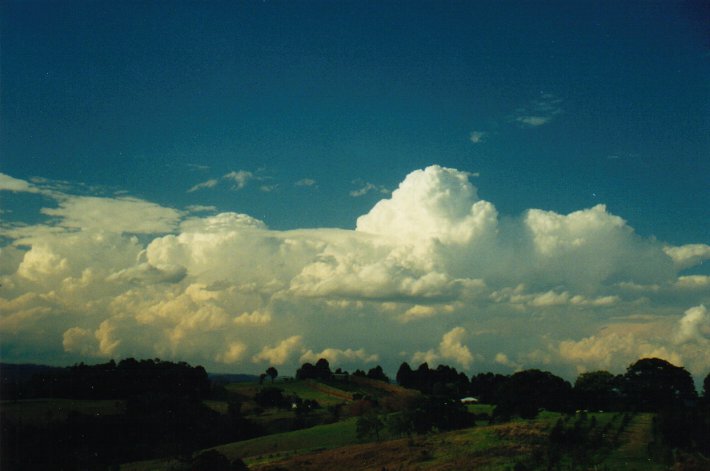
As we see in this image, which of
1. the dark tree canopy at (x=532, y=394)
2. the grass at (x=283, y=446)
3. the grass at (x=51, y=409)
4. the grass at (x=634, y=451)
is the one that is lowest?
the grass at (x=283, y=446)

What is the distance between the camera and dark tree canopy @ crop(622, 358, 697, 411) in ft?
429

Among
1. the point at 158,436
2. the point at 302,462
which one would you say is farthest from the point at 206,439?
the point at 302,462

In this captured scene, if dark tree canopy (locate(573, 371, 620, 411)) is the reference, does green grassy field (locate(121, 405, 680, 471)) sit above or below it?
below

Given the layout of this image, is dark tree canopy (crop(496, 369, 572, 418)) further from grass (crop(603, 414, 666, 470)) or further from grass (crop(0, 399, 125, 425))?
grass (crop(0, 399, 125, 425))

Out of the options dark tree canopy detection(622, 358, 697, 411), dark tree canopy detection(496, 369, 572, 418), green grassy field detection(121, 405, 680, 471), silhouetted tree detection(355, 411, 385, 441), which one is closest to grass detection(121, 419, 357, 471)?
green grassy field detection(121, 405, 680, 471)

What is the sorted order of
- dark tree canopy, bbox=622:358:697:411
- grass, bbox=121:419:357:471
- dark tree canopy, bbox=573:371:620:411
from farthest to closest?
dark tree canopy, bbox=622:358:697:411
dark tree canopy, bbox=573:371:620:411
grass, bbox=121:419:357:471

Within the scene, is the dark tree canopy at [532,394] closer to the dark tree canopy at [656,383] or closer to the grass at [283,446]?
the dark tree canopy at [656,383]

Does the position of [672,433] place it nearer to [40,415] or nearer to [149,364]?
[40,415]

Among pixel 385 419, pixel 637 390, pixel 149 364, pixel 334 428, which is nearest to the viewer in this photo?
pixel 385 419

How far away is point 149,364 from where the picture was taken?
6604 inches

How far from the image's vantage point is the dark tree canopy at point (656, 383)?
131 meters

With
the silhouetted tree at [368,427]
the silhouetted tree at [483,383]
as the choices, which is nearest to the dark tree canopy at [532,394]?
the silhouetted tree at [368,427]

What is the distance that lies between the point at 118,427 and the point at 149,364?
6161cm

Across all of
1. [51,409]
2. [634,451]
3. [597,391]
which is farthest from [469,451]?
[51,409]
